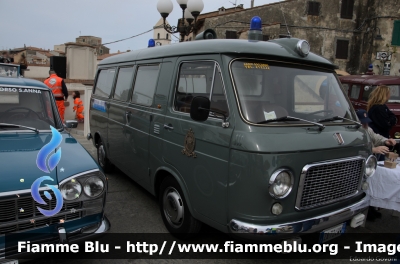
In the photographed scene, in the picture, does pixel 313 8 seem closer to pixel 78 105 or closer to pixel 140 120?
pixel 78 105

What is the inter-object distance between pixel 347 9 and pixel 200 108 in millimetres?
26588

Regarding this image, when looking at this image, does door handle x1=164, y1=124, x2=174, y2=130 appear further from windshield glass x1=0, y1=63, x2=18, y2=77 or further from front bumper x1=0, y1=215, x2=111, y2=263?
windshield glass x1=0, y1=63, x2=18, y2=77

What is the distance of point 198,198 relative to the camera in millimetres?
3289

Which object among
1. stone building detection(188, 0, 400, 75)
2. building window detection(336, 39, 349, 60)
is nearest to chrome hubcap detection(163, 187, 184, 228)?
stone building detection(188, 0, 400, 75)

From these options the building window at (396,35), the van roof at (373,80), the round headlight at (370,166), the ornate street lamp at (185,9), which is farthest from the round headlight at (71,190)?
the building window at (396,35)

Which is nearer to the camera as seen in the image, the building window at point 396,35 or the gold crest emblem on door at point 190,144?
the gold crest emblem on door at point 190,144

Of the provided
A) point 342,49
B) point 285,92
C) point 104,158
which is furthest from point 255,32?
point 342,49

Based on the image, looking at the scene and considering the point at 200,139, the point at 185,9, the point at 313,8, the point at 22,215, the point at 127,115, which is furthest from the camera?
the point at 313,8

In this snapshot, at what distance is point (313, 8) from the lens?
23688 mm

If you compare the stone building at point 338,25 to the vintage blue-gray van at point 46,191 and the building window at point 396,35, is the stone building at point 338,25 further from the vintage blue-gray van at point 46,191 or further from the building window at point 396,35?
the vintage blue-gray van at point 46,191

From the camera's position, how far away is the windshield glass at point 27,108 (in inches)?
152

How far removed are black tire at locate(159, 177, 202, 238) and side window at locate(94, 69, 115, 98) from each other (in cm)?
266

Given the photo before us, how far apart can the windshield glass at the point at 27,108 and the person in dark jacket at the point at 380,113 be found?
4568mm

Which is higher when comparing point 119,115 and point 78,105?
point 119,115
